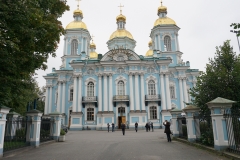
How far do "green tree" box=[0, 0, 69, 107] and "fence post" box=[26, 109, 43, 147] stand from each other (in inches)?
57.8

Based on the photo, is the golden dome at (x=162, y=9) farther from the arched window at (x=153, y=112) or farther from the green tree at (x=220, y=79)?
the green tree at (x=220, y=79)

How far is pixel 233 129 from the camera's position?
7.66 meters

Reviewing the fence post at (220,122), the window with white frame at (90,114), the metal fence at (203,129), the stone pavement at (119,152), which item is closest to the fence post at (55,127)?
the stone pavement at (119,152)

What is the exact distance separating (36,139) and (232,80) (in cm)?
1105

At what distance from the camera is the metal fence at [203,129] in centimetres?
940

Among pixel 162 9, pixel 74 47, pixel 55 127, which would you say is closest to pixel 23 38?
pixel 55 127

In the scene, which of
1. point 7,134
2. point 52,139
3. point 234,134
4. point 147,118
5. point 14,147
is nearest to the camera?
point 234,134

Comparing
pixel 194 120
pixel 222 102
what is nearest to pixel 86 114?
pixel 194 120

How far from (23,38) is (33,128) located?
5063mm

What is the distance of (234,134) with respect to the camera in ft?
25.3

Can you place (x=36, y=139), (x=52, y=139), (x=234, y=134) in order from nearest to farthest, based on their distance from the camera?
(x=234, y=134)
(x=36, y=139)
(x=52, y=139)

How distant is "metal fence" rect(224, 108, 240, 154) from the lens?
24.5 ft

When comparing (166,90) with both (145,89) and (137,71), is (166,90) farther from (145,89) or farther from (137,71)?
(137,71)

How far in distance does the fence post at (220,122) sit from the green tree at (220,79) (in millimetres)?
2691
